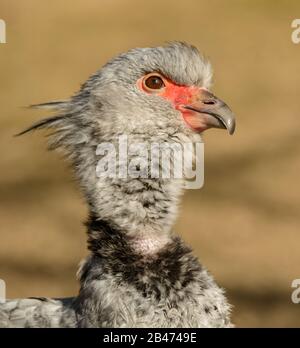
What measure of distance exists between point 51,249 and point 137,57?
2.73 m

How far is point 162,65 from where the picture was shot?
3207 mm

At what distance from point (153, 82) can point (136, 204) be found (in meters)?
0.40

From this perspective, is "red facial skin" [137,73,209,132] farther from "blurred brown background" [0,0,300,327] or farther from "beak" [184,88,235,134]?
"blurred brown background" [0,0,300,327]

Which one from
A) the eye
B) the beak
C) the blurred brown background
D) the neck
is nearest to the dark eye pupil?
the eye

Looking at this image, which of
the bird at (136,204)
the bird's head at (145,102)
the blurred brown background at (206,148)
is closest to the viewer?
A: the bird at (136,204)

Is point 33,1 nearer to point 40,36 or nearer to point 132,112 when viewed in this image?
point 40,36

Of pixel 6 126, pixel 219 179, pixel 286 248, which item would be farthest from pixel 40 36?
pixel 286 248

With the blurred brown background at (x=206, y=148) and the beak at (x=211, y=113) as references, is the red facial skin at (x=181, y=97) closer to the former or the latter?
the beak at (x=211, y=113)

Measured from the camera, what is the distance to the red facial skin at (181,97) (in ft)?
10.5

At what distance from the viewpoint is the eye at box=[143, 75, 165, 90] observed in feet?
10.4

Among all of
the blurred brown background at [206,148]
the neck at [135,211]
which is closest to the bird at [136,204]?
the neck at [135,211]

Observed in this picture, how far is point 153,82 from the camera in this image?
3191mm

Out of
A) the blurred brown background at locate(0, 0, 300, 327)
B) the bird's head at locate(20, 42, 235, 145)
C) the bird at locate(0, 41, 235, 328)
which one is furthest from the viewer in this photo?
the blurred brown background at locate(0, 0, 300, 327)

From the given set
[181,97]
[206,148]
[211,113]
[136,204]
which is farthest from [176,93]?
[206,148]
